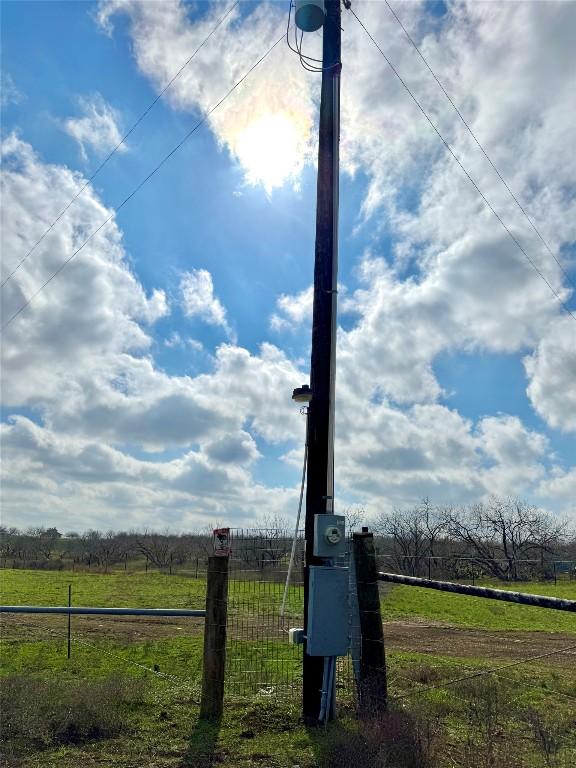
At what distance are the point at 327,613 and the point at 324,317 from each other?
2720 millimetres

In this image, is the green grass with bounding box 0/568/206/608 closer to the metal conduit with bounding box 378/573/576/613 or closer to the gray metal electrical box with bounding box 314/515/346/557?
the gray metal electrical box with bounding box 314/515/346/557

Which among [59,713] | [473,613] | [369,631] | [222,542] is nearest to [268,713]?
[369,631]

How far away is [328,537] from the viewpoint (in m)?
5.20

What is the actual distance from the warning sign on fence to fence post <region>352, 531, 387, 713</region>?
1.16 meters

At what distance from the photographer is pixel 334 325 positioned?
19.2ft

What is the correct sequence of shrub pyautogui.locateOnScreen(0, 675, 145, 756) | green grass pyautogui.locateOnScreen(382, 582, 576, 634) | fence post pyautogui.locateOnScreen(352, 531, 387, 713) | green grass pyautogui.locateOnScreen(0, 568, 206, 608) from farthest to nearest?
green grass pyautogui.locateOnScreen(0, 568, 206, 608) < green grass pyautogui.locateOnScreen(382, 582, 576, 634) < fence post pyautogui.locateOnScreen(352, 531, 387, 713) < shrub pyautogui.locateOnScreen(0, 675, 145, 756)

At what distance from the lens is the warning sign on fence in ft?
17.8

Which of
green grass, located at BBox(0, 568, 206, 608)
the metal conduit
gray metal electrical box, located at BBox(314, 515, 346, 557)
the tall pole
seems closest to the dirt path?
the metal conduit

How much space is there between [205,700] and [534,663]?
211 inches

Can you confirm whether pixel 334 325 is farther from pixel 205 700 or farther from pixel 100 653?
pixel 100 653

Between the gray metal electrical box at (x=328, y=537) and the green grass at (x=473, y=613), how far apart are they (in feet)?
31.4

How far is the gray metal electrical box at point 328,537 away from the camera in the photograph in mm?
5199

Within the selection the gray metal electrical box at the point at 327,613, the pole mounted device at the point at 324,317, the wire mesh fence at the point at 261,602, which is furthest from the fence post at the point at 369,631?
the wire mesh fence at the point at 261,602

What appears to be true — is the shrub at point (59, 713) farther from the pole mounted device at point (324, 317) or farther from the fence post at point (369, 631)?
the fence post at point (369, 631)
